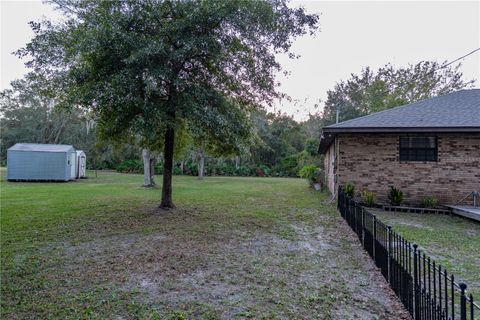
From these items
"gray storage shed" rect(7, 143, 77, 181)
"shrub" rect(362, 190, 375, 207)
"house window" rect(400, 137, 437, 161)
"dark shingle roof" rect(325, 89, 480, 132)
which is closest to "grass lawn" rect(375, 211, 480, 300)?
"shrub" rect(362, 190, 375, 207)

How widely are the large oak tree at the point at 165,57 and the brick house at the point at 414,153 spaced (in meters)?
3.79

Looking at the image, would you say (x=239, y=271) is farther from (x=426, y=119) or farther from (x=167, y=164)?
(x=426, y=119)

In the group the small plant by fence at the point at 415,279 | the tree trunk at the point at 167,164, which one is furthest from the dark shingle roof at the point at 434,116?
the small plant by fence at the point at 415,279

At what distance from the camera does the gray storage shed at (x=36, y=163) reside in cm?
1991

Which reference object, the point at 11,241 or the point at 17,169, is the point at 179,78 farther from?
the point at 17,169

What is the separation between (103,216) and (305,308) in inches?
266

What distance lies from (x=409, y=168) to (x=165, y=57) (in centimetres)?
822

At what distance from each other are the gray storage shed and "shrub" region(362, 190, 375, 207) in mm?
18225

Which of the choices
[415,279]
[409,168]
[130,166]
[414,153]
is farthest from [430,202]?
[130,166]

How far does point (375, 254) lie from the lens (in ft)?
15.3

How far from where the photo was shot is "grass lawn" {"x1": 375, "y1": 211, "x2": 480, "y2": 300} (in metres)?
4.43

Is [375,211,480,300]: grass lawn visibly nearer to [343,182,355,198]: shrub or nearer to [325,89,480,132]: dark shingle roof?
[343,182,355,198]: shrub

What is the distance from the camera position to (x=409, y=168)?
34.0ft

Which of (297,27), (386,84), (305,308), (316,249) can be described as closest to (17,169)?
(297,27)
